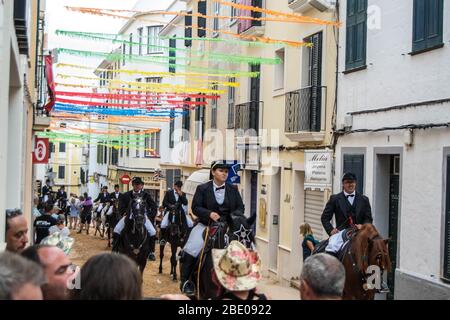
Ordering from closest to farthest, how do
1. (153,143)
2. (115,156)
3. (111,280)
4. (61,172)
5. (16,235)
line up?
1. (111,280)
2. (16,235)
3. (153,143)
4. (115,156)
5. (61,172)

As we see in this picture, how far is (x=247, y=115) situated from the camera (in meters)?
23.7

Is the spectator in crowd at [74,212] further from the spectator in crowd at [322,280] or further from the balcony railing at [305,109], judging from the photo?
the spectator in crowd at [322,280]

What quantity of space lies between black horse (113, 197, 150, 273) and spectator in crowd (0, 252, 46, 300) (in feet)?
34.5

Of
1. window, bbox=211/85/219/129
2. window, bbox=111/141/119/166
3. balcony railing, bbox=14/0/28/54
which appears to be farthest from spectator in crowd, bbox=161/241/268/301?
window, bbox=111/141/119/166

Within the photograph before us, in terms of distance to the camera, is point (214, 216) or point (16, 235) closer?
point (16, 235)

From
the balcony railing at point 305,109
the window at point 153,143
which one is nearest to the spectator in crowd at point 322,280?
the balcony railing at point 305,109

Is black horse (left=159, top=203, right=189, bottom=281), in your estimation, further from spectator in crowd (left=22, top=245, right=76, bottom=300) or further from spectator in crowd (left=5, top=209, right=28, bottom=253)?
spectator in crowd (left=22, top=245, right=76, bottom=300)

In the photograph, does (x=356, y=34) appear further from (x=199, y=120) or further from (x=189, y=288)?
(x=199, y=120)

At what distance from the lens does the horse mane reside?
9625 mm

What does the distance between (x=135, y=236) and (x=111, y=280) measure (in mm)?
10346

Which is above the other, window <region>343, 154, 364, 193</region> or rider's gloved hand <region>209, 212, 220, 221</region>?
window <region>343, 154, 364, 193</region>

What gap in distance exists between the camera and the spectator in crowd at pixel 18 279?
362 cm

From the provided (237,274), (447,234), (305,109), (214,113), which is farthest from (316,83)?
(237,274)
